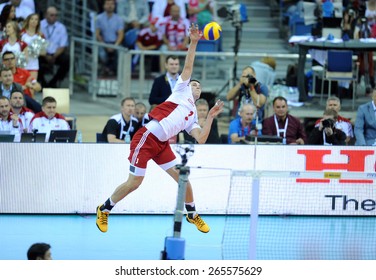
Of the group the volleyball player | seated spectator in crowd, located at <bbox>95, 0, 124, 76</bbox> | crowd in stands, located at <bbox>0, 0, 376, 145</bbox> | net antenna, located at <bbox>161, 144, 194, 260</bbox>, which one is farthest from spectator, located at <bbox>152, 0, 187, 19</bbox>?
net antenna, located at <bbox>161, 144, 194, 260</bbox>

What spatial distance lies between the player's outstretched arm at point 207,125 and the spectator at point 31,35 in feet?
25.8

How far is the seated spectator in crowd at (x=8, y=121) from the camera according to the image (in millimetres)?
17156

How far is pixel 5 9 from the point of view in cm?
2202

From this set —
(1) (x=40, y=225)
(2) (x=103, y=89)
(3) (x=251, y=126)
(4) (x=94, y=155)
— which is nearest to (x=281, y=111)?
(3) (x=251, y=126)

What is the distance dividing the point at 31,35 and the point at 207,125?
8540mm

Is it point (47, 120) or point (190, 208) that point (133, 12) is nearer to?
point (47, 120)

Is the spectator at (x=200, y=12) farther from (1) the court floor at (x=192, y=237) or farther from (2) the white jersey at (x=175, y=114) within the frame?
(2) the white jersey at (x=175, y=114)

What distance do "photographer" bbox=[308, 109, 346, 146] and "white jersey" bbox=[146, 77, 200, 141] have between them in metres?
3.85

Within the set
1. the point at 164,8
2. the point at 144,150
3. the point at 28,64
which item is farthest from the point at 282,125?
the point at 164,8

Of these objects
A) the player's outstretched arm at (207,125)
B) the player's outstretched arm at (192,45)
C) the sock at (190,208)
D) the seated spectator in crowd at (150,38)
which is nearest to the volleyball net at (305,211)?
the sock at (190,208)

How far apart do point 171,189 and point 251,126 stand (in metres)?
2.11

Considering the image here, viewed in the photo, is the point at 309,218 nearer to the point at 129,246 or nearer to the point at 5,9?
the point at 129,246

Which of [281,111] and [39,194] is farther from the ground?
[281,111]

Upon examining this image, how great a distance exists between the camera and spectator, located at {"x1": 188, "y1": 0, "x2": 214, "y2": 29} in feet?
81.5
